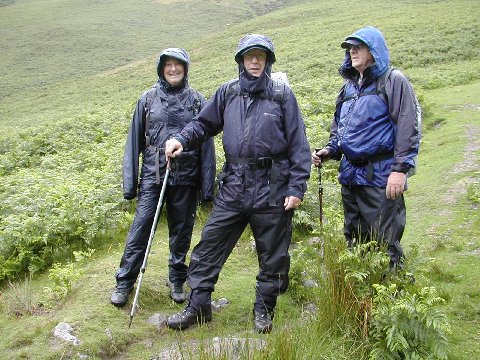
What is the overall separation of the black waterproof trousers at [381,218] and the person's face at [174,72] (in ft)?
7.62

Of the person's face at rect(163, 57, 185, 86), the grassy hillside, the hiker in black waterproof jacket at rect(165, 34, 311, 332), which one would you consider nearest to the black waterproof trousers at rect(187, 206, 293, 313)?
the hiker in black waterproof jacket at rect(165, 34, 311, 332)

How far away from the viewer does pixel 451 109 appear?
662 inches

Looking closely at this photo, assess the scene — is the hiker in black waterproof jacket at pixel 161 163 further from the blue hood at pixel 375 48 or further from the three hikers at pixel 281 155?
the blue hood at pixel 375 48

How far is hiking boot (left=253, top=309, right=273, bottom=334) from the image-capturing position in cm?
509

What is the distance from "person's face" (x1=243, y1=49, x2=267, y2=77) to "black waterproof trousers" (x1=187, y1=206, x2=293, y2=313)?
1.43m

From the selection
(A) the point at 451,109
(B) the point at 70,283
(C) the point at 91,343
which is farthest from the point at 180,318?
(A) the point at 451,109

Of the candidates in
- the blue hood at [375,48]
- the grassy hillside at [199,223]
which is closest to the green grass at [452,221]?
the grassy hillside at [199,223]

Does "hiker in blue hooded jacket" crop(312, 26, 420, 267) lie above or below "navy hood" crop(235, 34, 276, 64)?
below

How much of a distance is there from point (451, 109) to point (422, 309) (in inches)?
571

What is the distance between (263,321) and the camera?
5176 mm

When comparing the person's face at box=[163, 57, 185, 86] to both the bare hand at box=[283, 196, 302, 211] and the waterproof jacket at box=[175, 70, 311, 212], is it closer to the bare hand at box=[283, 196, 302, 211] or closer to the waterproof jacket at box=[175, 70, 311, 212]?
the waterproof jacket at box=[175, 70, 311, 212]

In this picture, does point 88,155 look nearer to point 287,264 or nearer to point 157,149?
point 157,149

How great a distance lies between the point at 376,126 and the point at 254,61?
1.36 m

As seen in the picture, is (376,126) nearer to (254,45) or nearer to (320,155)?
(320,155)
